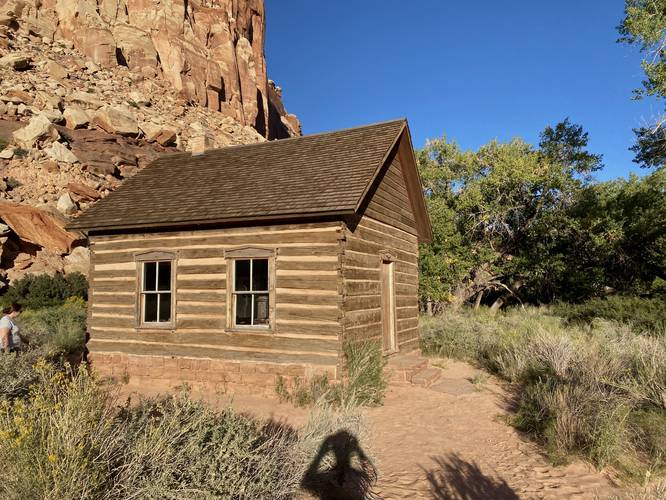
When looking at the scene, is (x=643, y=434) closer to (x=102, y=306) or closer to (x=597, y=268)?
(x=102, y=306)

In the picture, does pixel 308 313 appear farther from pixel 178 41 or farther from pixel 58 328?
pixel 178 41

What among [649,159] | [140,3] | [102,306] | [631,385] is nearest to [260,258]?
[102,306]

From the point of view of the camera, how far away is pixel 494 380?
10352 millimetres

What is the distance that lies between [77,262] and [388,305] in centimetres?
1720

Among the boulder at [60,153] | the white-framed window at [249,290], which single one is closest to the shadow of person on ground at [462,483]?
the white-framed window at [249,290]

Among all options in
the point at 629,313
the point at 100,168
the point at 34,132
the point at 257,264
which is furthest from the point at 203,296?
the point at 34,132

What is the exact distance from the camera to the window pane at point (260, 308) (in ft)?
35.0

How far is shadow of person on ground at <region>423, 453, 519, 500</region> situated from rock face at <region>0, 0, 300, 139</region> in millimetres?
39179

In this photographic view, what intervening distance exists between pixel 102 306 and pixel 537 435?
970 centimetres

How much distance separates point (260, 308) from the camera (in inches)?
429

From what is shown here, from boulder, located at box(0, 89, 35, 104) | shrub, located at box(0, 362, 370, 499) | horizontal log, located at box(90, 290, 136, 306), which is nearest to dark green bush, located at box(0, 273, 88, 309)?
horizontal log, located at box(90, 290, 136, 306)

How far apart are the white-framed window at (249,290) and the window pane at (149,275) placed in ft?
6.96

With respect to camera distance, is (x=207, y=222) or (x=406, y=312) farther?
(x=406, y=312)

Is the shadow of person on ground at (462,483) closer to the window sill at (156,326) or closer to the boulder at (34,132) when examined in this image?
the window sill at (156,326)
